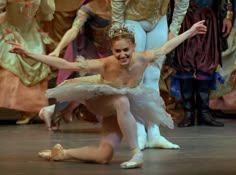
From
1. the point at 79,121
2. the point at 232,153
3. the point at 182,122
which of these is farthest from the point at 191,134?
the point at 79,121

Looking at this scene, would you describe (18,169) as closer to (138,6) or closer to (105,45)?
(138,6)

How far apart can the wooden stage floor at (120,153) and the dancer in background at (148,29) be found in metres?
0.13

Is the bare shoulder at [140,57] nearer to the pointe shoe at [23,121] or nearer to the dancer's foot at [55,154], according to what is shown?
the dancer's foot at [55,154]

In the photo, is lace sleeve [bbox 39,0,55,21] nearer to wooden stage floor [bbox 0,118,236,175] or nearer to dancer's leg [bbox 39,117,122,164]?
wooden stage floor [bbox 0,118,236,175]

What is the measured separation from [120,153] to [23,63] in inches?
82.0

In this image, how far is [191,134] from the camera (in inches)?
209

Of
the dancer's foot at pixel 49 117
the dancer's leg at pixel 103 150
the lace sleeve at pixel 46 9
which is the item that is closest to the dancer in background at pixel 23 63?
the lace sleeve at pixel 46 9

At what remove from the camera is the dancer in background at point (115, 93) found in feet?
12.5

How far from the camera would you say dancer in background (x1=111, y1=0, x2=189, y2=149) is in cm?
457

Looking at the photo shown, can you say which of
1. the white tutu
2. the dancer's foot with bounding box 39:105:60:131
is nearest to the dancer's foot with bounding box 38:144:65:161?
the white tutu

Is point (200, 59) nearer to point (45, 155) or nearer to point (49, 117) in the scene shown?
point (49, 117)

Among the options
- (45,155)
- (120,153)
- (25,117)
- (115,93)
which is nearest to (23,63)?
(25,117)

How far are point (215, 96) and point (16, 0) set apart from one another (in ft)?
6.01

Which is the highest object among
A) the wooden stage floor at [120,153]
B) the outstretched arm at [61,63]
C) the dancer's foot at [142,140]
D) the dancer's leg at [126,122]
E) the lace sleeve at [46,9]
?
the lace sleeve at [46,9]
